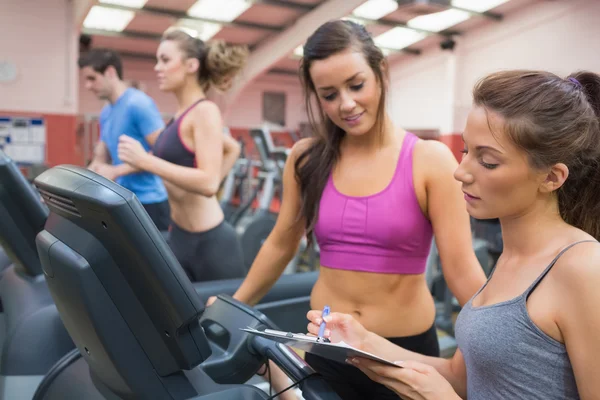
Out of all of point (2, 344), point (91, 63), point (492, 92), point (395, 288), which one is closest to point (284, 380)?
point (395, 288)

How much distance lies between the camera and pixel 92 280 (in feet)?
2.38

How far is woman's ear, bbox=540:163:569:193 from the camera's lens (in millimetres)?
787

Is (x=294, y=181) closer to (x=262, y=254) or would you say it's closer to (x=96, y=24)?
(x=262, y=254)

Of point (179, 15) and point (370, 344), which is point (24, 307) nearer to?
point (370, 344)

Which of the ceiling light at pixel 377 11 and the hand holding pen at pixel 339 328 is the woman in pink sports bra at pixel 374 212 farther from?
the ceiling light at pixel 377 11

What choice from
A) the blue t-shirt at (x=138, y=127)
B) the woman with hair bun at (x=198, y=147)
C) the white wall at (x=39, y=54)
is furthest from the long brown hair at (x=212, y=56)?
the white wall at (x=39, y=54)

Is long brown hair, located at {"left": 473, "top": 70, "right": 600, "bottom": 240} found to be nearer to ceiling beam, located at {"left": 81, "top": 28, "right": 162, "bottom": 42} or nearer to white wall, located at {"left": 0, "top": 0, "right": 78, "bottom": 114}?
white wall, located at {"left": 0, "top": 0, "right": 78, "bottom": 114}

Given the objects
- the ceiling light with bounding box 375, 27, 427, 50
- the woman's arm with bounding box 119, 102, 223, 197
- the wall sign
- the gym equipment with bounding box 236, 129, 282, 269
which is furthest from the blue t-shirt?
the ceiling light with bounding box 375, 27, 427, 50

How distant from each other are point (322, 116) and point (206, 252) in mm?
853

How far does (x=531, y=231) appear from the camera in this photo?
0.83m

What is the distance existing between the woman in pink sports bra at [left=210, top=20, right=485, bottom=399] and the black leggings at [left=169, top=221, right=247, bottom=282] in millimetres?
775

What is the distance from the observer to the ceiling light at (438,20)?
859cm

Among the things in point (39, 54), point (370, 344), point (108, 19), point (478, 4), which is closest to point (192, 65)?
point (370, 344)

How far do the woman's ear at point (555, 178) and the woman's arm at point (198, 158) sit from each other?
46.5 inches
